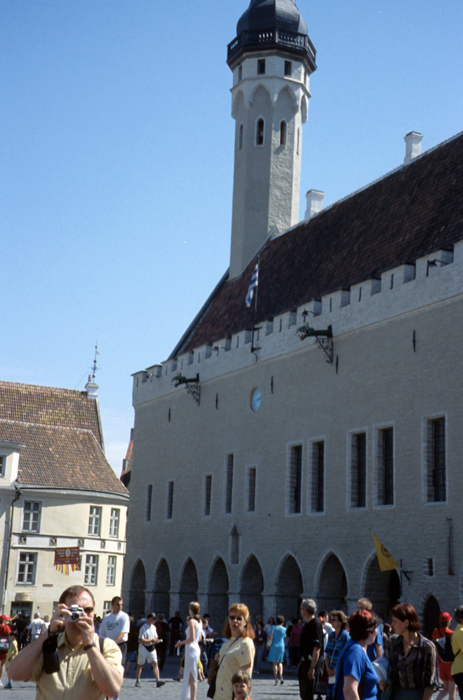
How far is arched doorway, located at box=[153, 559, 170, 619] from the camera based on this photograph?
3228 cm

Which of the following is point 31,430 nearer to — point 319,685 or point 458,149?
point 458,149

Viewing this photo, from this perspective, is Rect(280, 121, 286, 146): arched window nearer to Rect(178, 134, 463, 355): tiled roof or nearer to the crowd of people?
Rect(178, 134, 463, 355): tiled roof

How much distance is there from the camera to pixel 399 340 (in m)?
21.5

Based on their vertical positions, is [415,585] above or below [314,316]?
below

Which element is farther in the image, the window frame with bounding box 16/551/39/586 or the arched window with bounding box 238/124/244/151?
the window frame with bounding box 16/551/39/586

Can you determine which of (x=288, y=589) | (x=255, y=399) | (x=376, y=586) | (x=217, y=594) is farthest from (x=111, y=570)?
(x=376, y=586)

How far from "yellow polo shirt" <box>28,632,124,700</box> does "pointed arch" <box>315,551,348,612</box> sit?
19.3m

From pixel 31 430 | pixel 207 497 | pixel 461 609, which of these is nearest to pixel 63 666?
pixel 461 609

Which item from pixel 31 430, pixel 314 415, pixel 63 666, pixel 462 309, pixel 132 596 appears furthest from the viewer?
pixel 31 430

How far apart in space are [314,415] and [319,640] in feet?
47.2

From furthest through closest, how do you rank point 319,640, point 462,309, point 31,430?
point 31,430, point 462,309, point 319,640

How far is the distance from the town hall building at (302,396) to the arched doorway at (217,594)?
0.23ft

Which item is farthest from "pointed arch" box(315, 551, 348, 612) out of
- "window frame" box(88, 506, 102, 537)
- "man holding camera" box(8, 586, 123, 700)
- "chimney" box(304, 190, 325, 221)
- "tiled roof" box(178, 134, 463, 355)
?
"man holding camera" box(8, 586, 123, 700)

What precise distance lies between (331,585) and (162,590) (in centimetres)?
1074
